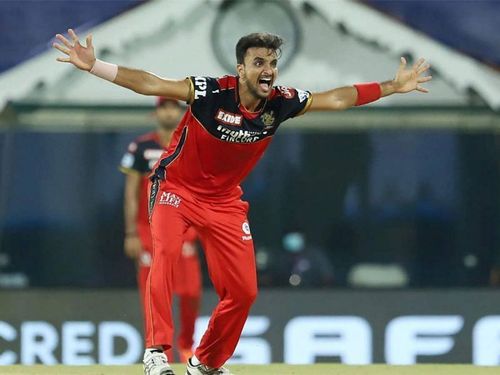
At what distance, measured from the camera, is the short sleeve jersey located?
7941 millimetres

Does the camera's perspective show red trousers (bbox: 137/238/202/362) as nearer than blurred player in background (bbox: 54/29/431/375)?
No

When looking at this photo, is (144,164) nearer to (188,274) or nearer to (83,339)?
(188,274)

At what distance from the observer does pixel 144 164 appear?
35.8ft

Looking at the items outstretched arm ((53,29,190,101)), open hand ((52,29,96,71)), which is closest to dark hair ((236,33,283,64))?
outstretched arm ((53,29,190,101))

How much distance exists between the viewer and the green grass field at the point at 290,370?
8789 millimetres

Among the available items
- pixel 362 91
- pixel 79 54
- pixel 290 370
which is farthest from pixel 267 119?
pixel 290 370

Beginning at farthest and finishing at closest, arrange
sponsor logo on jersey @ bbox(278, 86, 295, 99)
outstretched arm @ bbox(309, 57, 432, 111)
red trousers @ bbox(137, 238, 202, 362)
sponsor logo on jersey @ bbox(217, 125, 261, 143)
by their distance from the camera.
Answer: red trousers @ bbox(137, 238, 202, 362) → outstretched arm @ bbox(309, 57, 432, 111) → sponsor logo on jersey @ bbox(278, 86, 295, 99) → sponsor logo on jersey @ bbox(217, 125, 261, 143)

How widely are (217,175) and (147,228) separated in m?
3.00

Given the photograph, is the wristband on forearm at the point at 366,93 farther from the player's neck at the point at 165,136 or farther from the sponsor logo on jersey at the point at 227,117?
the player's neck at the point at 165,136

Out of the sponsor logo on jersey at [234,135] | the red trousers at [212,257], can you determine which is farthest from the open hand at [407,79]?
the red trousers at [212,257]

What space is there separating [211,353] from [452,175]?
4.31 metres

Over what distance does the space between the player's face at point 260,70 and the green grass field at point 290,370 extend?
1.80 m

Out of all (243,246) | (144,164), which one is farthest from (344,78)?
(243,246)

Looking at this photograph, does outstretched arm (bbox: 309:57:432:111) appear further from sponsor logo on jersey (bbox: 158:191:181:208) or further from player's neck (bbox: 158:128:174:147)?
player's neck (bbox: 158:128:174:147)
